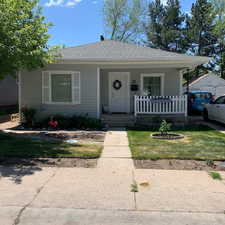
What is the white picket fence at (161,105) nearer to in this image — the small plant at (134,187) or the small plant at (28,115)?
the small plant at (28,115)

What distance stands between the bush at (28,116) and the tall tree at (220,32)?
24.5 meters

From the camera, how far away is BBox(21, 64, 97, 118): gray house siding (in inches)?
425

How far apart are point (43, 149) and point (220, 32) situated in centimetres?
3113

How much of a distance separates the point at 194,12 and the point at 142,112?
3063 centimetres

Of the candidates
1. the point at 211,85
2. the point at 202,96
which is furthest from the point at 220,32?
the point at 202,96

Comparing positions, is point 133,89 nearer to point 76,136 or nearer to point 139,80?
point 139,80

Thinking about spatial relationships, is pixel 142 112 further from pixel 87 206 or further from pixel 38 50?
pixel 87 206

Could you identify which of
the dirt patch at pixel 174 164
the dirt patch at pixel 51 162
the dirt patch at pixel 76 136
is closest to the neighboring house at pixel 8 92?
the dirt patch at pixel 76 136

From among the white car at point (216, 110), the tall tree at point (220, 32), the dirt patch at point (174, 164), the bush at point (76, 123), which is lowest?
the dirt patch at point (174, 164)

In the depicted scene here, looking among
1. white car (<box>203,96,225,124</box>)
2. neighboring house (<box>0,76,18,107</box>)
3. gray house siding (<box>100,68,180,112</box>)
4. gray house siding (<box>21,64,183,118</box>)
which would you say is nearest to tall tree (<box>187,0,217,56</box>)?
white car (<box>203,96,225,124</box>)

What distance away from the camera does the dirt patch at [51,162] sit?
5215mm

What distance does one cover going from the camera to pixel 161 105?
1097 centimetres

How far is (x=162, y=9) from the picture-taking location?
37.8m

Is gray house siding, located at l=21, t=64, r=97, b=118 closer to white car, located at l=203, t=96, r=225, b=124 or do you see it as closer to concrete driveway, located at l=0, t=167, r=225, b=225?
white car, located at l=203, t=96, r=225, b=124
